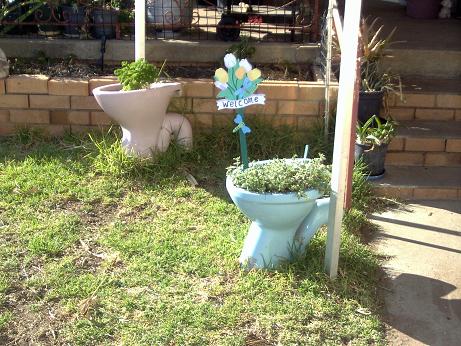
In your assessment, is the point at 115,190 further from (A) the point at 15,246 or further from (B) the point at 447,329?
(B) the point at 447,329

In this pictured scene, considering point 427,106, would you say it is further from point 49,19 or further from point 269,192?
point 49,19

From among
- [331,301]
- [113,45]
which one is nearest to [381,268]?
[331,301]

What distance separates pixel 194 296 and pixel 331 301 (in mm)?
653

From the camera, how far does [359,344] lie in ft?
10.1

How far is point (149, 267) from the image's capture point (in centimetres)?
360

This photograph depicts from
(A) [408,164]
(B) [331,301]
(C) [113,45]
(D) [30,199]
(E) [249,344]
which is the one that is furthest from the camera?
(C) [113,45]

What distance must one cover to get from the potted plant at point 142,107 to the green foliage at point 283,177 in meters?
1.21

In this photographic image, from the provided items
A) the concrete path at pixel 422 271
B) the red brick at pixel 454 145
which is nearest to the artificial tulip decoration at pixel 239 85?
the concrete path at pixel 422 271

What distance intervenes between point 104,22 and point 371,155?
8.99 feet

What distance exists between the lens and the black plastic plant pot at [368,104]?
15.6 feet

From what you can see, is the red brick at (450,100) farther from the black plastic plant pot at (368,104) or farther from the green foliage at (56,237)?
the green foliage at (56,237)

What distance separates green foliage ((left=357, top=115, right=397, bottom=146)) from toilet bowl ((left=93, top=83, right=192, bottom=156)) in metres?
1.18

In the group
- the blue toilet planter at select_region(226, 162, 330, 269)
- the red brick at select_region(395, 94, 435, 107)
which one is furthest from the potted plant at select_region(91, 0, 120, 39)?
the blue toilet planter at select_region(226, 162, 330, 269)

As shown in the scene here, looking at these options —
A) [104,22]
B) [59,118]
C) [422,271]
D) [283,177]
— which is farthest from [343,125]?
[104,22]
